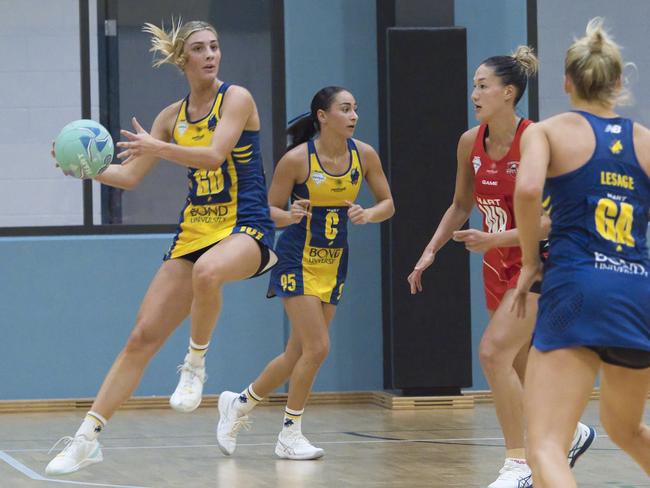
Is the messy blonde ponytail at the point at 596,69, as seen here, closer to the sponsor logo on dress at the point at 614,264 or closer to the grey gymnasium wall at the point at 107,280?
the sponsor logo on dress at the point at 614,264

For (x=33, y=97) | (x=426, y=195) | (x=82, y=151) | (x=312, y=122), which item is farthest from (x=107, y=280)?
(x=82, y=151)

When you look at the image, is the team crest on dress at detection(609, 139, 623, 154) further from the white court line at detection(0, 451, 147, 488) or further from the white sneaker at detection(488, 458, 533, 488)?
the white court line at detection(0, 451, 147, 488)

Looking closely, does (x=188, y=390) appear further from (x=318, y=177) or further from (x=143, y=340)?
(x=318, y=177)

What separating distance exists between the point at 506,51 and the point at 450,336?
2.01 metres

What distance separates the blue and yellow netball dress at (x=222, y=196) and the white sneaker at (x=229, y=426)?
1.31 m

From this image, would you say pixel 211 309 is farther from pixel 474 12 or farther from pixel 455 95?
pixel 474 12

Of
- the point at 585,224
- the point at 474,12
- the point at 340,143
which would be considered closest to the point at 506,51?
the point at 474,12

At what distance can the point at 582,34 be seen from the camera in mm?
9008

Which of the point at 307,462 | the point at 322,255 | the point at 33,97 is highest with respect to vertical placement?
the point at 33,97

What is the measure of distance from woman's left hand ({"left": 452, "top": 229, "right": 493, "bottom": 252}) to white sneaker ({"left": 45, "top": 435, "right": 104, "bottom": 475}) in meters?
1.68

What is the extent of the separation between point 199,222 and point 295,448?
1.40 meters

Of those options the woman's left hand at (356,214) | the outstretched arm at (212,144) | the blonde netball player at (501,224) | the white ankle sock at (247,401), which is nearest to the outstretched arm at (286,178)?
the woman's left hand at (356,214)

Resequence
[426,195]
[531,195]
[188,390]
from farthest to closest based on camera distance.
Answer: [426,195] → [188,390] → [531,195]

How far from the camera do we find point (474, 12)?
869cm
